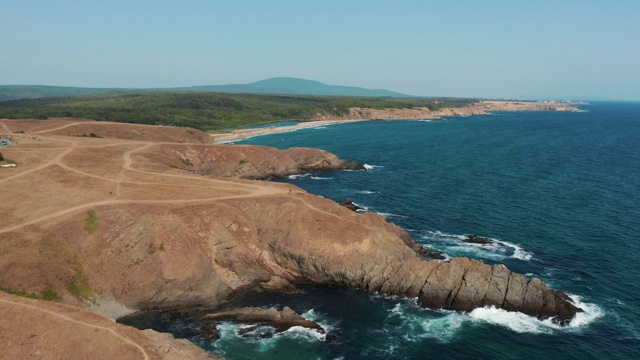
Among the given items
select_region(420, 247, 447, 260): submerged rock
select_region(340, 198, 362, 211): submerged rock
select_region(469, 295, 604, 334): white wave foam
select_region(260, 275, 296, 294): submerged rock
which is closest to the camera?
select_region(469, 295, 604, 334): white wave foam

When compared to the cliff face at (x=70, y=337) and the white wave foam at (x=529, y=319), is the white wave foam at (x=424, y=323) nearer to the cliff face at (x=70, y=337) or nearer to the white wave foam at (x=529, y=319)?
the white wave foam at (x=529, y=319)

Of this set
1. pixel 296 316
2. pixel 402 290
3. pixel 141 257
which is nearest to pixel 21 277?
pixel 141 257

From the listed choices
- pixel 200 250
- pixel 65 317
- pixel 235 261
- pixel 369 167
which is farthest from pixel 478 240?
pixel 369 167

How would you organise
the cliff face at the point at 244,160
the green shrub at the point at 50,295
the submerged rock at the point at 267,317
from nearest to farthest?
the submerged rock at the point at 267,317, the green shrub at the point at 50,295, the cliff face at the point at 244,160

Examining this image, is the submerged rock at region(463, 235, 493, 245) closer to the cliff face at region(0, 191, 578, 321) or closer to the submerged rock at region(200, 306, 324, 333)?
the cliff face at region(0, 191, 578, 321)

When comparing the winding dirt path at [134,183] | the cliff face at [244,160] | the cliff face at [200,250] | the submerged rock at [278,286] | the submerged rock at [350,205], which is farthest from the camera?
the cliff face at [244,160]

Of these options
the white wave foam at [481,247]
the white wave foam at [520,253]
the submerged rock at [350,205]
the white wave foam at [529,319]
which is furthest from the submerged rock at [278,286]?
the white wave foam at [520,253]

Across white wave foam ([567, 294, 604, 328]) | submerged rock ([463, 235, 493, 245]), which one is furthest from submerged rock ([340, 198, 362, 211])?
white wave foam ([567, 294, 604, 328])
